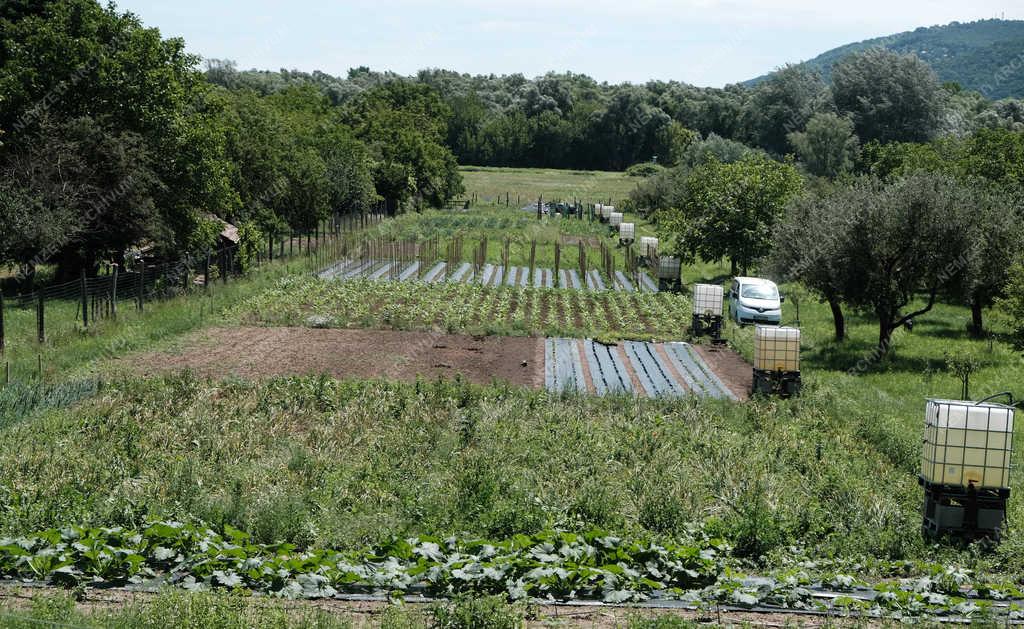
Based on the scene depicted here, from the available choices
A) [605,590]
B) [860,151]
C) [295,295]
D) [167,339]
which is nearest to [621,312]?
[295,295]

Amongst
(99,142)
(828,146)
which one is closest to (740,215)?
(99,142)

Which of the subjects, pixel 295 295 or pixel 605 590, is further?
pixel 295 295

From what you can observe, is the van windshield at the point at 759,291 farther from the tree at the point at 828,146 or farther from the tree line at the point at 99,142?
the tree at the point at 828,146

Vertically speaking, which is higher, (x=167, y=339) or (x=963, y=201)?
(x=963, y=201)

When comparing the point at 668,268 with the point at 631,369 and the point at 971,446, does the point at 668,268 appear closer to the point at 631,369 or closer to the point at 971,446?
the point at 631,369

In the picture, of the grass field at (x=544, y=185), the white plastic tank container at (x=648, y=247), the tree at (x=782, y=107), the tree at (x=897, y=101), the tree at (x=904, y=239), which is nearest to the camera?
the tree at (x=904, y=239)

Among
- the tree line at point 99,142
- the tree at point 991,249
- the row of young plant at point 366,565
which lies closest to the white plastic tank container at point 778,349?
the tree at point 991,249

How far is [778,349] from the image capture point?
19094 mm

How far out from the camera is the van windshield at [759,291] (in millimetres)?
29312

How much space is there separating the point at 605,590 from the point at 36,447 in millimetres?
9088

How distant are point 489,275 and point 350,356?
17.3 metres

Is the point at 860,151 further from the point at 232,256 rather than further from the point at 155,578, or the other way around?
the point at 155,578

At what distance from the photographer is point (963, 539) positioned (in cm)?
1080

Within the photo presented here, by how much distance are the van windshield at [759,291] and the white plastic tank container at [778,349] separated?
34.0 feet
